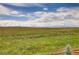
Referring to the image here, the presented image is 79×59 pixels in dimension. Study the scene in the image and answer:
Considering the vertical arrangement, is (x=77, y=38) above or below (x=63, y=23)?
below

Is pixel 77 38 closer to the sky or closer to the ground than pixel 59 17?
closer to the ground

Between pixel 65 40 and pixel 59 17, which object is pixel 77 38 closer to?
pixel 65 40

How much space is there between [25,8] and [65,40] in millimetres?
454

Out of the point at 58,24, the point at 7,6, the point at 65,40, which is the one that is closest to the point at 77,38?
the point at 65,40

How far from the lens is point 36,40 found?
1.53m

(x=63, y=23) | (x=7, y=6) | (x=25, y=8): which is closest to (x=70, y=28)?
(x=63, y=23)

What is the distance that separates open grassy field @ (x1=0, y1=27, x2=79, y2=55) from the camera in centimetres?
152

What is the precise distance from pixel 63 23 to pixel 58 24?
0.15 ft

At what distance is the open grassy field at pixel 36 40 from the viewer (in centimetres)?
152

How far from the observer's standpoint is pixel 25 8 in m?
1.54

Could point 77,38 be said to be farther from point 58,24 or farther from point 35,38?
point 35,38

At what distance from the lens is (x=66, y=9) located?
153 centimetres
